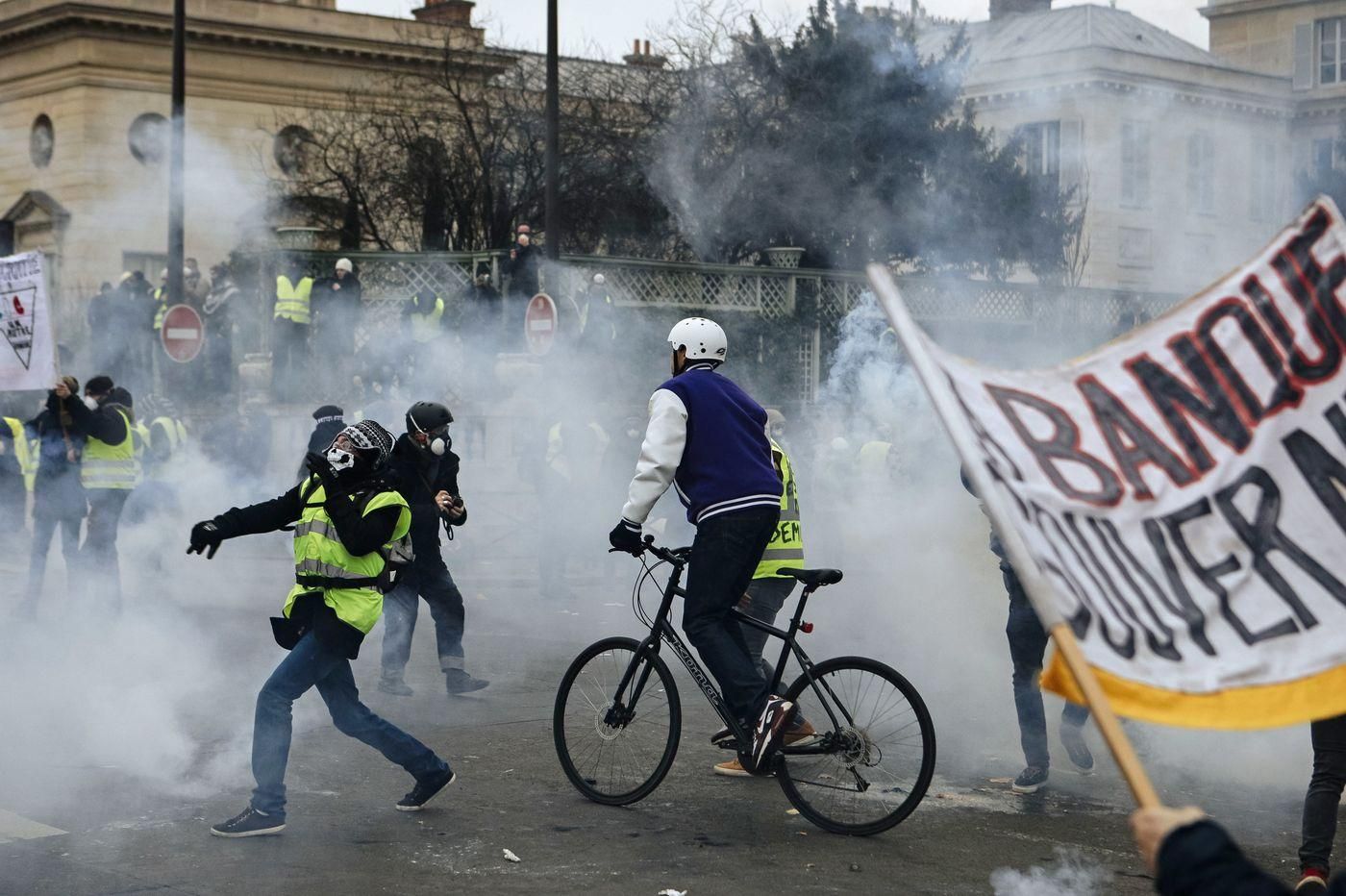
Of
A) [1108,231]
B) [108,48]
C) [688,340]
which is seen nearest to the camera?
[688,340]

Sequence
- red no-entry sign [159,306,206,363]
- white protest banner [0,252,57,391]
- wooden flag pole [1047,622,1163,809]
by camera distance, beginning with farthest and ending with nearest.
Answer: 1. red no-entry sign [159,306,206,363]
2. white protest banner [0,252,57,391]
3. wooden flag pole [1047,622,1163,809]

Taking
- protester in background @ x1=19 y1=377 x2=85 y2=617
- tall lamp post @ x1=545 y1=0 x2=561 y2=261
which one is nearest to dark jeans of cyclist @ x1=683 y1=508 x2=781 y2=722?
protester in background @ x1=19 y1=377 x2=85 y2=617

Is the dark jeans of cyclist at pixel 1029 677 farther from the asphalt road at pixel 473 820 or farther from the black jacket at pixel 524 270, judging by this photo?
the black jacket at pixel 524 270

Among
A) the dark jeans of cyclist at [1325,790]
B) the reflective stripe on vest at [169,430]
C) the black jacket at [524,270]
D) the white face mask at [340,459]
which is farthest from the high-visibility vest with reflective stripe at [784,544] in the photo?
the black jacket at [524,270]

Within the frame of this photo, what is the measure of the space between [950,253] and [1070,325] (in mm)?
1954

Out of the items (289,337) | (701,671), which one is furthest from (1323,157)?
(701,671)

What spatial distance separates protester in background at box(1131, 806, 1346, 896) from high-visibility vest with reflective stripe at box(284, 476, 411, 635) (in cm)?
395

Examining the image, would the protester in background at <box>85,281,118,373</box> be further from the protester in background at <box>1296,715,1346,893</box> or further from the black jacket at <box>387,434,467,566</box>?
the protester in background at <box>1296,715,1346,893</box>

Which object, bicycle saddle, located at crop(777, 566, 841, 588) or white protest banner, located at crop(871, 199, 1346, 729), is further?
bicycle saddle, located at crop(777, 566, 841, 588)

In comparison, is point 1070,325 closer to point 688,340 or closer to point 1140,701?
point 688,340

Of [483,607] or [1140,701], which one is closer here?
[1140,701]

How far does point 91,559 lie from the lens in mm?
11953

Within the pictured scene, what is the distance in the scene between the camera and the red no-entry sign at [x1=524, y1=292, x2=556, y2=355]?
16.4 m

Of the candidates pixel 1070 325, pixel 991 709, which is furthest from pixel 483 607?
pixel 1070 325
